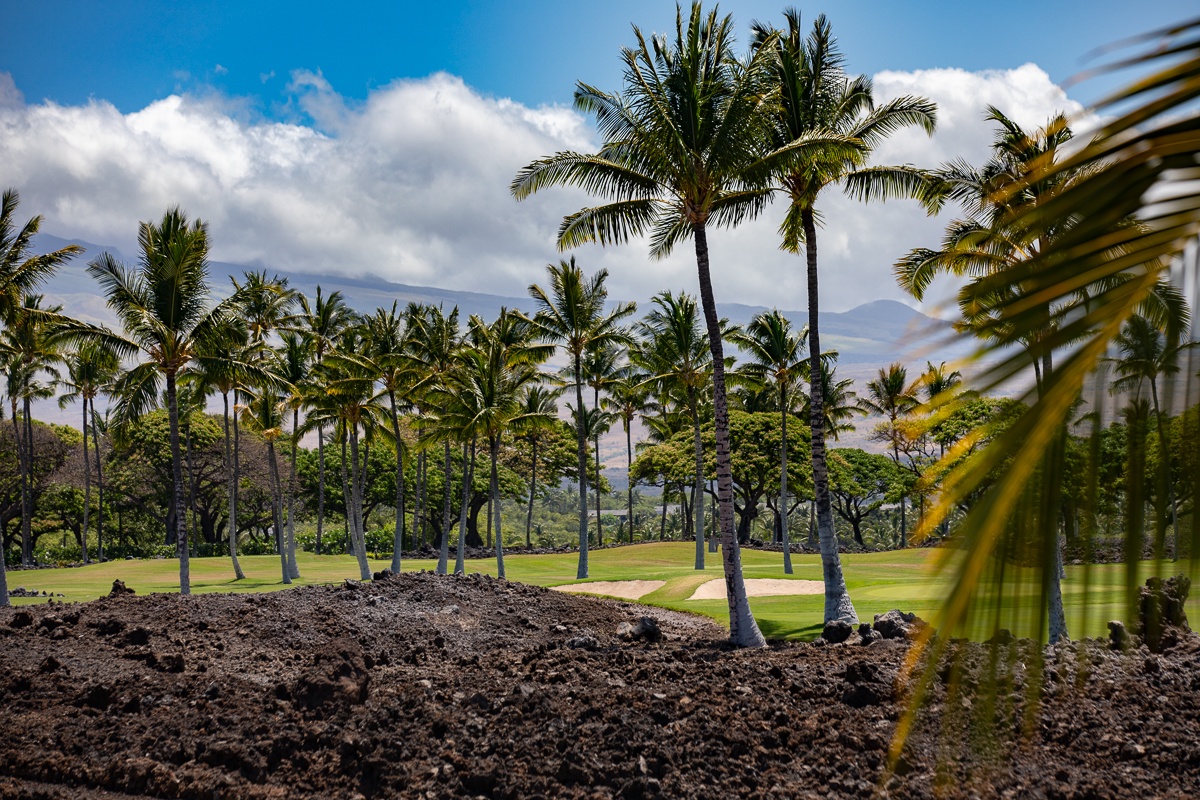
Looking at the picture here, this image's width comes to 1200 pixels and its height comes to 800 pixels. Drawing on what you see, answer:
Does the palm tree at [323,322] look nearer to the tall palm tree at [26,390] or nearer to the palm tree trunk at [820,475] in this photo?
the tall palm tree at [26,390]

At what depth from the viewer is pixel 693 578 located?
84.5ft

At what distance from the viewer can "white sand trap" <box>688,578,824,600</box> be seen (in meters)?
23.9

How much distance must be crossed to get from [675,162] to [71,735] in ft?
38.2

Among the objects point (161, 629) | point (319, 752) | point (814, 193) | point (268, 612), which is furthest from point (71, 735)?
point (814, 193)

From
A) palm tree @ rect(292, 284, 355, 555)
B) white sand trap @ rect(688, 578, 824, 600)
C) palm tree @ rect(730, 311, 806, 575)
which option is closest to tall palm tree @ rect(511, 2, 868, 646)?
white sand trap @ rect(688, 578, 824, 600)

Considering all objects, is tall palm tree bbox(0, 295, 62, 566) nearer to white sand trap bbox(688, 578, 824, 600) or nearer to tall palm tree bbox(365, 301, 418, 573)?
tall palm tree bbox(365, 301, 418, 573)

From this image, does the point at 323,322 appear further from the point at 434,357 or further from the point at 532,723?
the point at 532,723

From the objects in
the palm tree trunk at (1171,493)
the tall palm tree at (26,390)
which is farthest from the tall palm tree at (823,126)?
the tall palm tree at (26,390)

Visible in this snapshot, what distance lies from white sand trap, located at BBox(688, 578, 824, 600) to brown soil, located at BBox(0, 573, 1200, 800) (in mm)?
10748

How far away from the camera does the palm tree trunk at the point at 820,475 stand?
50.5 ft

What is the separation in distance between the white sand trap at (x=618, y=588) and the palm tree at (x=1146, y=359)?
24.3 m

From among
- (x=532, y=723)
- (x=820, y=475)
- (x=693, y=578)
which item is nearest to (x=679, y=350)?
(x=693, y=578)

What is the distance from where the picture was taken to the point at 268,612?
624 inches

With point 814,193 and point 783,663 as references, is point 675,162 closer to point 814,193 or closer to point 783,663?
point 814,193
